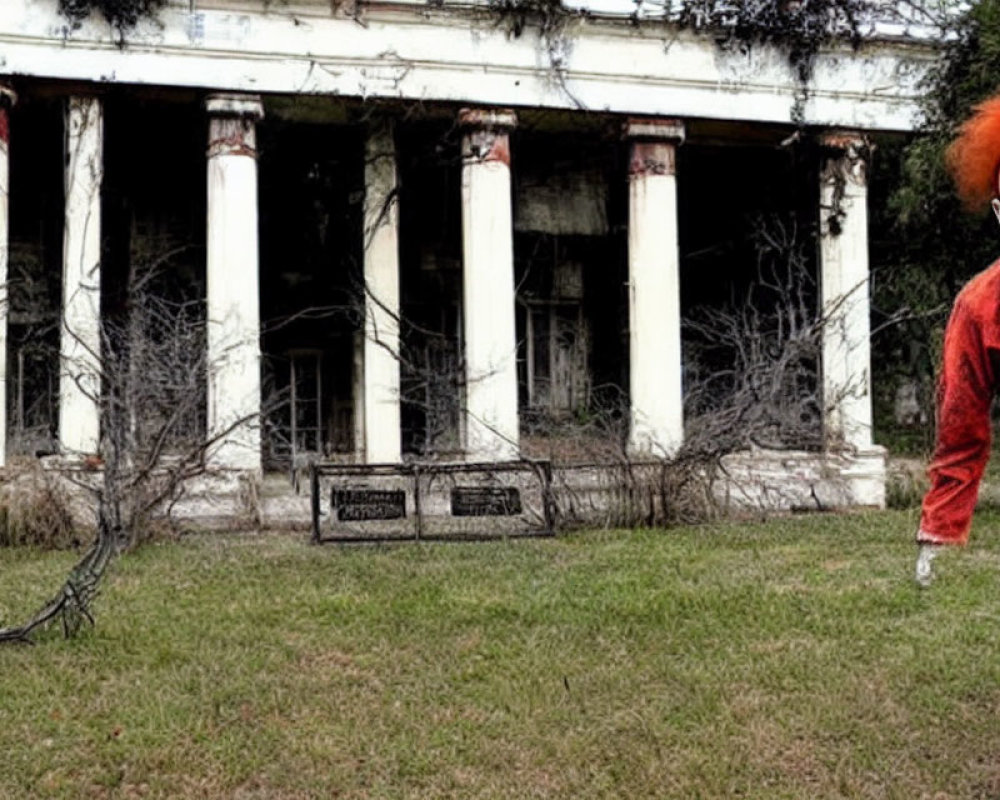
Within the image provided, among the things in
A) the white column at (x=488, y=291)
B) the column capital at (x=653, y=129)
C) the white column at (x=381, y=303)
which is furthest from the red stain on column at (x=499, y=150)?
the column capital at (x=653, y=129)

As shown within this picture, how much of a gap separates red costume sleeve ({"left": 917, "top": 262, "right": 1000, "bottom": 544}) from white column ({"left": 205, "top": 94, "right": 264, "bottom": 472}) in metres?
9.64

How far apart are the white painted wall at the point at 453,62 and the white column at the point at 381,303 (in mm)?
1063

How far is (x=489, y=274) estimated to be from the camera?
1293 centimetres

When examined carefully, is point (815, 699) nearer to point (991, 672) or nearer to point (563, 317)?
point (991, 672)

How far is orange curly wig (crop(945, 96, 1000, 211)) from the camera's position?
2.91 meters

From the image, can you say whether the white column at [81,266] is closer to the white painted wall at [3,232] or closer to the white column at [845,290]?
the white painted wall at [3,232]

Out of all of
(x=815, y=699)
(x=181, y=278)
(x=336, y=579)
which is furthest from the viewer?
(x=181, y=278)

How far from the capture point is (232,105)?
12477mm

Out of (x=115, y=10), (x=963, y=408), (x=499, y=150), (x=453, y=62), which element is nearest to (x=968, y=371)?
(x=963, y=408)

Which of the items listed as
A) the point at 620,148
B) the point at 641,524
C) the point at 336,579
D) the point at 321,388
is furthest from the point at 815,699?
the point at 321,388

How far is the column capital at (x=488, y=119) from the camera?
13086 millimetres

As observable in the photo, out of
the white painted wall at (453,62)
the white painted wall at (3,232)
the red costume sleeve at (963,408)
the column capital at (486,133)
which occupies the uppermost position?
the white painted wall at (453,62)

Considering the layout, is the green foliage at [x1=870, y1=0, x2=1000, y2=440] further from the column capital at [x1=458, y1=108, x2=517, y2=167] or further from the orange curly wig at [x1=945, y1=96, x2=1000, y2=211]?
the orange curly wig at [x1=945, y1=96, x2=1000, y2=211]

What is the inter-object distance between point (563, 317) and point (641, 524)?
21.2 feet
